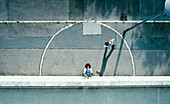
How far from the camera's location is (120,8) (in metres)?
7.00

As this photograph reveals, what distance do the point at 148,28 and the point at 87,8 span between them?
137 inches

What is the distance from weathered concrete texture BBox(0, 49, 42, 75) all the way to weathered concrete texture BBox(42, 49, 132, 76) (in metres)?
0.55

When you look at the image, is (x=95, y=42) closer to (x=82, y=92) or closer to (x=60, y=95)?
(x=82, y=92)

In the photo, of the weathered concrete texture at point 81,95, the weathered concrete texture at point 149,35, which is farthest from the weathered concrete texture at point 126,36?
the weathered concrete texture at point 81,95

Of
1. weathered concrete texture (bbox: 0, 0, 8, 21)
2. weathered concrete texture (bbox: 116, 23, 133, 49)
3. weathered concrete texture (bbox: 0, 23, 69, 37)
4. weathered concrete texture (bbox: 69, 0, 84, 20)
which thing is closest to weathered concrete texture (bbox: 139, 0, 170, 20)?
weathered concrete texture (bbox: 116, 23, 133, 49)

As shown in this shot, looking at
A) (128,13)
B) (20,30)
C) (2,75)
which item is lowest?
(2,75)

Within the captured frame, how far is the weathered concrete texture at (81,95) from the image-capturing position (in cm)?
588

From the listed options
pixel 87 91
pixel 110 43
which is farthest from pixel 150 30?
pixel 87 91

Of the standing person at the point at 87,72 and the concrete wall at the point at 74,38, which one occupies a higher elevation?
the concrete wall at the point at 74,38

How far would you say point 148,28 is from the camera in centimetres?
703

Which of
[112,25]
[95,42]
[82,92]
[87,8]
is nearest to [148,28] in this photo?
[112,25]

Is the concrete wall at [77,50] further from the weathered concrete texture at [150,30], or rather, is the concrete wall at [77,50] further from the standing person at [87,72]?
the standing person at [87,72]

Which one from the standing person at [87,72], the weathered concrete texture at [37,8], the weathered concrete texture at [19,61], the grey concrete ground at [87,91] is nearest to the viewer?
the grey concrete ground at [87,91]

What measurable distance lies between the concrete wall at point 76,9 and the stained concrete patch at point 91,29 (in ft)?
1.25
